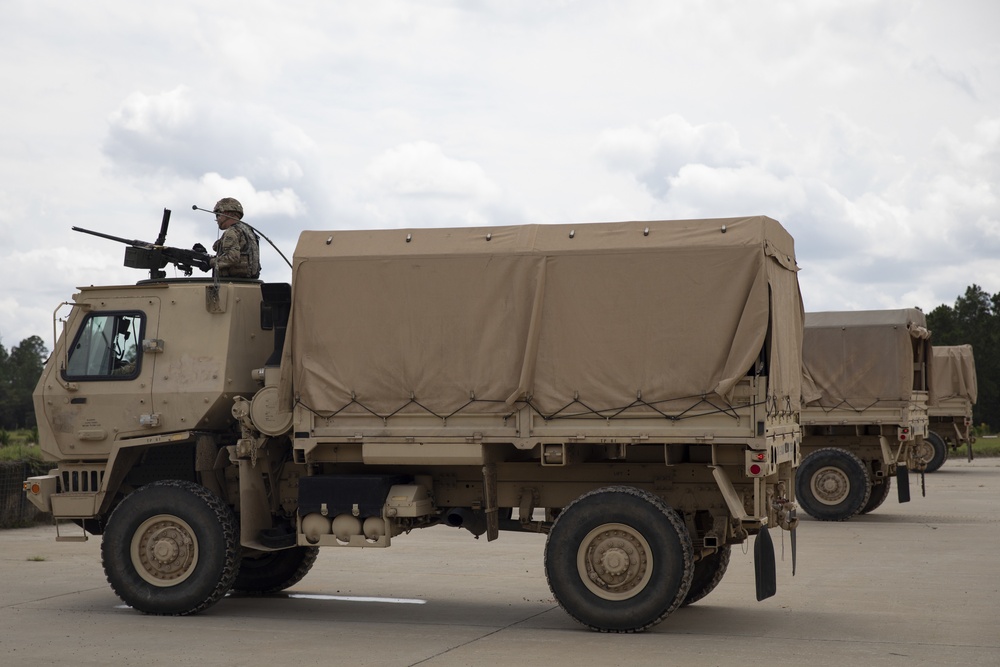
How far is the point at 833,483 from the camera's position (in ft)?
63.2

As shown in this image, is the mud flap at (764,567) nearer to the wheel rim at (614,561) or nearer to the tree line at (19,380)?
the wheel rim at (614,561)

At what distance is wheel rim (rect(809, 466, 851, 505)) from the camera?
19219 mm

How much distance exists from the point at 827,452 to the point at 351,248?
11.1m

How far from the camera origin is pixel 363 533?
10.3 meters

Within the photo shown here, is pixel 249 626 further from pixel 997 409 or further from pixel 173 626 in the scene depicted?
pixel 997 409

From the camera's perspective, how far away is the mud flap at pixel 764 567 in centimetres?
955

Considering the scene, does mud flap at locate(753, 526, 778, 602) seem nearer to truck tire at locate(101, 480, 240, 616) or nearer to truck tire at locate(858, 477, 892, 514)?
truck tire at locate(101, 480, 240, 616)

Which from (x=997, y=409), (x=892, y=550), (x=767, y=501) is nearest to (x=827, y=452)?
(x=892, y=550)

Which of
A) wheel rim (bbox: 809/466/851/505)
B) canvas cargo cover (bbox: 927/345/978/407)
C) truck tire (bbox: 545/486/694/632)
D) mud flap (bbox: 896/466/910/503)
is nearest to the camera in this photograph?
truck tire (bbox: 545/486/694/632)

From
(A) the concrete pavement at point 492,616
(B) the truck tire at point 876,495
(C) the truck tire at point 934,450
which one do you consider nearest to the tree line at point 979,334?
(C) the truck tire at point 934,450

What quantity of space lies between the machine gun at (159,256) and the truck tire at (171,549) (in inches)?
86.6

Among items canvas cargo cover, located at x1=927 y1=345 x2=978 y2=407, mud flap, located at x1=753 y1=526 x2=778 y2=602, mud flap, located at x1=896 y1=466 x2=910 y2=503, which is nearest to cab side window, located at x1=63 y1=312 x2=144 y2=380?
mud flap, located at x1=753 y1=526 x2=778 y2=602

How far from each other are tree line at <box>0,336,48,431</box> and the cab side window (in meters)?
58.2

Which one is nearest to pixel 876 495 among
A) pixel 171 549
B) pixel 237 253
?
pixel 237 253
